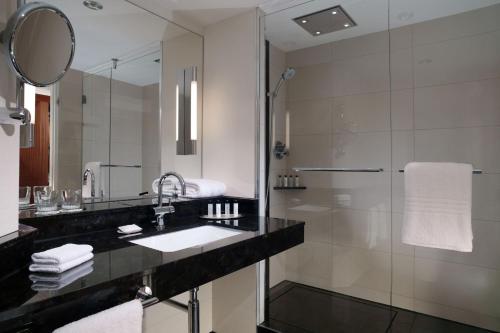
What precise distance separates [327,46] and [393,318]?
2.05 metres

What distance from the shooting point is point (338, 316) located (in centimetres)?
218

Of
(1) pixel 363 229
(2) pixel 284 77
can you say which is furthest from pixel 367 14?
(1) pixel 363 229

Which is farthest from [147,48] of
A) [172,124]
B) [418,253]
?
[418,253]

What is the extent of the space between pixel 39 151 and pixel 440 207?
216 cm

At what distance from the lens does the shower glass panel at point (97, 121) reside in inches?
64.4

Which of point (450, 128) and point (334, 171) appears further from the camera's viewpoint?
point (334, 171)

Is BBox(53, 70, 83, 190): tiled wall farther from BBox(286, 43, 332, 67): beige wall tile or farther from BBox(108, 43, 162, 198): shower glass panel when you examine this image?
BBox(286, 43, 332, 67): beige wall tile

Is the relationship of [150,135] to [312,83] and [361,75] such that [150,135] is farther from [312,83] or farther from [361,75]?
A: [361,75]

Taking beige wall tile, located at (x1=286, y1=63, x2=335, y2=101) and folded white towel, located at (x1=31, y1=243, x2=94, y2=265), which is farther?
beige wall tile, located at (x1=286, y1=63, x2=335, y2=101)

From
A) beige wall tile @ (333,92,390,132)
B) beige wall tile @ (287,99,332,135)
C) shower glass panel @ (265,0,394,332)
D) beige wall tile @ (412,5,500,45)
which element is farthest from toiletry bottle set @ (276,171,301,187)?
beige wall tile @ (412,5,500,45)

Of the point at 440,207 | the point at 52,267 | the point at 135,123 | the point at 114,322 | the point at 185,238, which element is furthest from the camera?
the point at 135,123

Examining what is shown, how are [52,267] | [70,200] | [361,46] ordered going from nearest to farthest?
[52,267] → [70,200] → [361,46]

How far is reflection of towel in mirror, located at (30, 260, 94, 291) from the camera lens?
2.68 feet

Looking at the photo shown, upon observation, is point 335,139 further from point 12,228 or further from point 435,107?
point 12,228
